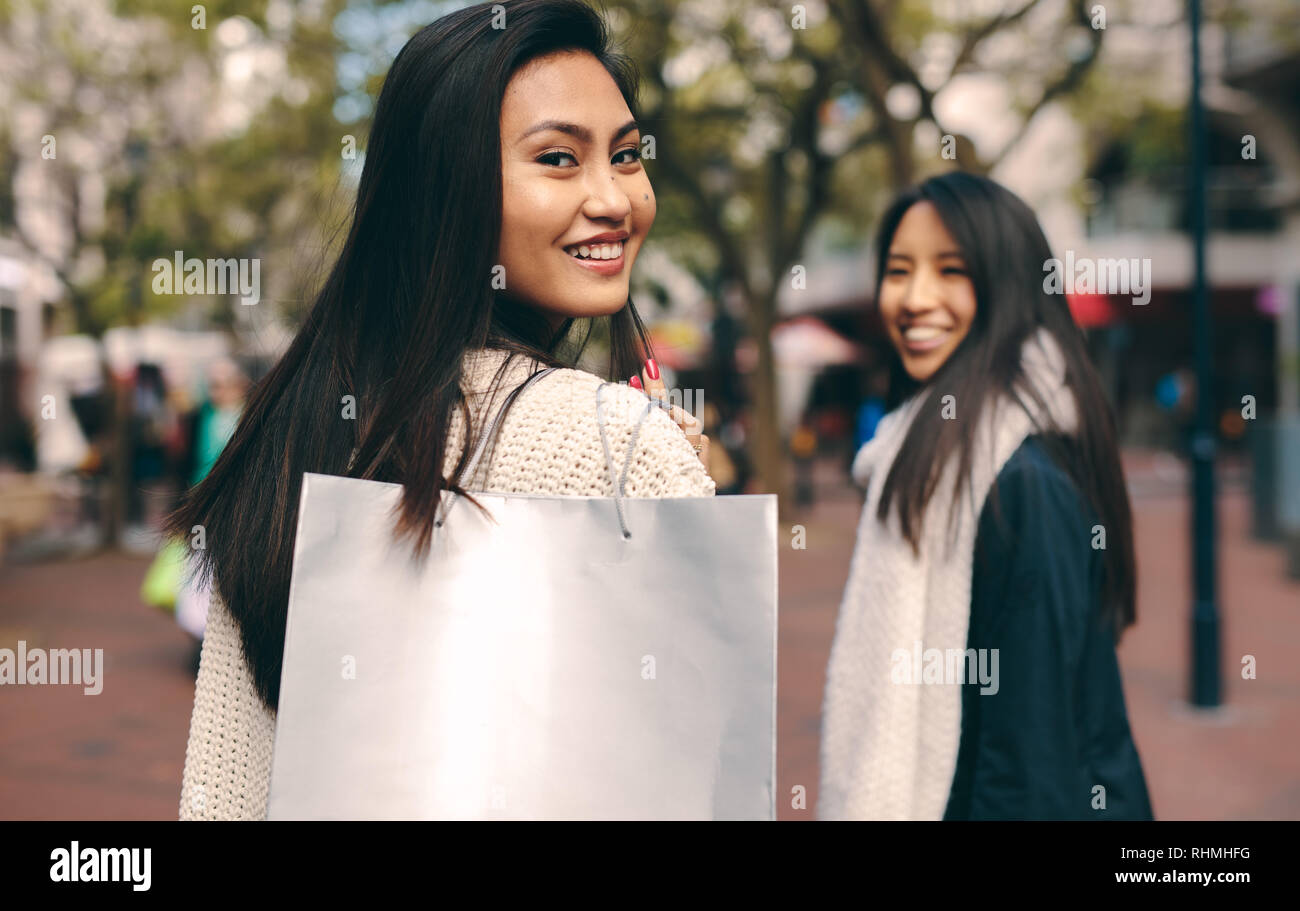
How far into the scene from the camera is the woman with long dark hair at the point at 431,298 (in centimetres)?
133

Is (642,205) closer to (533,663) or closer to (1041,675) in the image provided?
(533,663)

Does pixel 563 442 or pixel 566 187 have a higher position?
pixel 566 187

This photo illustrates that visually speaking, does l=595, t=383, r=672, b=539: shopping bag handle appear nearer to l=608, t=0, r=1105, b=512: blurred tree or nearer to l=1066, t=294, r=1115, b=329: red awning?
l=608, t=0, r=1105, b=512: blurred tree

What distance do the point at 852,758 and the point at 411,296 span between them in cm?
146

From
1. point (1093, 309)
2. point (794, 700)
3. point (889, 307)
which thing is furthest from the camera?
point (1093, 309)

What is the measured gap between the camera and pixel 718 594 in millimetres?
1180

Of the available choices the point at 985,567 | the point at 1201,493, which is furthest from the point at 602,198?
the point at 1201,493

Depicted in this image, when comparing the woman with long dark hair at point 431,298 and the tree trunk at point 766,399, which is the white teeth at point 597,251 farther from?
the tree trunk at point 766,399

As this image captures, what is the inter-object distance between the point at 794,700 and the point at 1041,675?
4.85 metres

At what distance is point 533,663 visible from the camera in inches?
47.0

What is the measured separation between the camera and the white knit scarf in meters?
2.30

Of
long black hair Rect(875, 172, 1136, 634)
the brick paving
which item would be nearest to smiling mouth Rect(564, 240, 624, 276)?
long black hair Rect(875, 172, 1136, 634)
